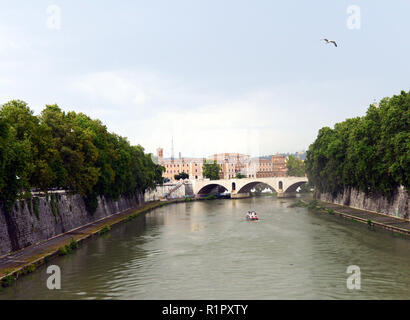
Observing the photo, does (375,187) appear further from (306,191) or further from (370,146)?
(306,191)

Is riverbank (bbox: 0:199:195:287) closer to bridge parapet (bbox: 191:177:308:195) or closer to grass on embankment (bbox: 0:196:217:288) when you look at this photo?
grass on embankment (bbox: 0:196:217:288)

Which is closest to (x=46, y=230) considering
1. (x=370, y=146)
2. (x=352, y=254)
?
(x=352, y=254)

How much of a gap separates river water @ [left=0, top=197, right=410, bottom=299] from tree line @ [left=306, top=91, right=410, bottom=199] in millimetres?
7813

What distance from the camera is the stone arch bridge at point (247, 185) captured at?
154 m

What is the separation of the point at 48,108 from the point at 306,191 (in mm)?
145960

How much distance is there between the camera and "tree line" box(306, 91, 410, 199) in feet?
174

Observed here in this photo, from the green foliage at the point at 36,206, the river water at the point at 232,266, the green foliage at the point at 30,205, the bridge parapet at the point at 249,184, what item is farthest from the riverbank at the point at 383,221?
the bridge parapet at the point at 249,184

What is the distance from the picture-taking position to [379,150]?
5897 centimetres

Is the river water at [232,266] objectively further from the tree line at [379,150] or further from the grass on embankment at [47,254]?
the tree line at [379,150]

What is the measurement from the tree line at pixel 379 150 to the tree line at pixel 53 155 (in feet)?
125

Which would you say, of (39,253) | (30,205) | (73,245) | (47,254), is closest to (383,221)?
(73,245)

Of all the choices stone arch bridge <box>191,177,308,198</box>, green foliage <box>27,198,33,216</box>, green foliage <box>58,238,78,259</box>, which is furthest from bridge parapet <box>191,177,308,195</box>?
green foliage <box>27,198,33,216</box>

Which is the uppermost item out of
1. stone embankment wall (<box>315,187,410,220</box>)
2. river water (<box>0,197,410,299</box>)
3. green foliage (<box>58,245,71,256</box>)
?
stone embankment wall (<box>315,187,410,220</box>)

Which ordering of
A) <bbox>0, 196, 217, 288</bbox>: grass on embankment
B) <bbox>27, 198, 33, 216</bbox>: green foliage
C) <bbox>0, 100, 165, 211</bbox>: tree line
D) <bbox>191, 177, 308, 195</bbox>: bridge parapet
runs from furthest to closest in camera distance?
<bbox>191, 177, 308, 195</bbox>: bridge parapet, <bbox>27, 198, 33, 216</bbox>: green foliage, <bbox>0, 100, 165, 211</bbox>: tree line, <bbox>0, 196, 217, 288</bbox>: grass on embankment
